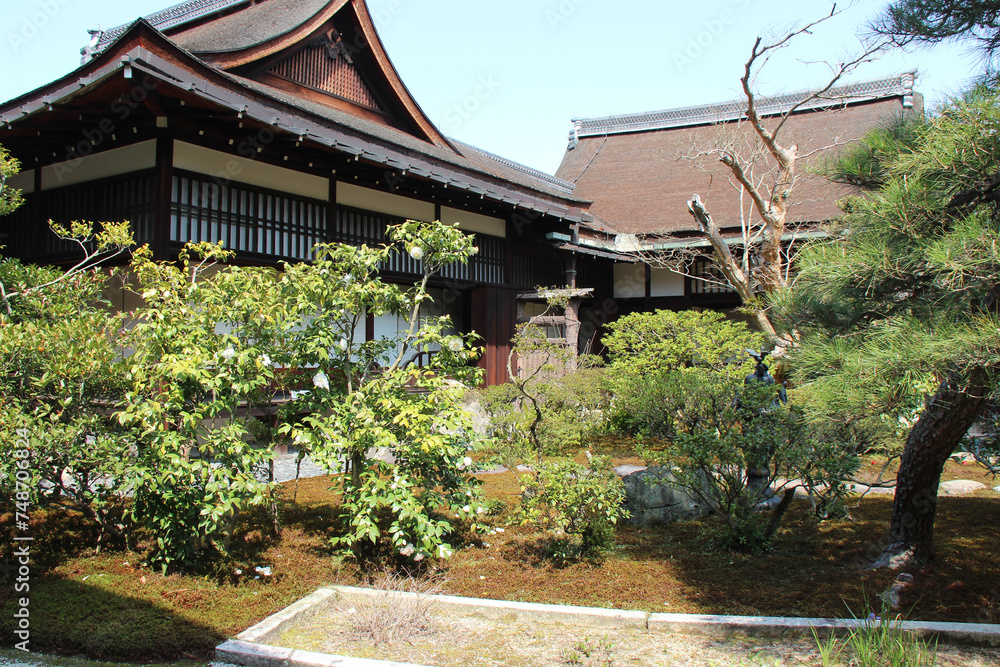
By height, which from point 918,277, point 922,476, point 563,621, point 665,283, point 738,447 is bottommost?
point 563,621

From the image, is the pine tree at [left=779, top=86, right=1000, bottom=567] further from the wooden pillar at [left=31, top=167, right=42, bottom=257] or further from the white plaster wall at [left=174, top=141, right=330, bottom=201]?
the wooden pillar at [left=31, top=167, right=42, bottom=257]

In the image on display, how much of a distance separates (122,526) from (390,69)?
9.82m

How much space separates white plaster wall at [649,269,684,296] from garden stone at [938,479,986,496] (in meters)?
9.60

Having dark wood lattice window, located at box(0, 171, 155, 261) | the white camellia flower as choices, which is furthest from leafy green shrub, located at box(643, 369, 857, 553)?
dark wood lattice window, located at box(0, 171, 155, 261)

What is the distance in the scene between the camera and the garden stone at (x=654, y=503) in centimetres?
612

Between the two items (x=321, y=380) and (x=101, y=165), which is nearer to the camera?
(x=321, y=380)

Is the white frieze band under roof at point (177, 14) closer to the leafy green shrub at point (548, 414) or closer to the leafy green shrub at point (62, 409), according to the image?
the leafy green shrub at point (548, 414)

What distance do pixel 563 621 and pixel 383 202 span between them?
25.3 feet

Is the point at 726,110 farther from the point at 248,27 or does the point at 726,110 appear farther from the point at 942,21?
the point at 942,21

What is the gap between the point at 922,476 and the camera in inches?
177

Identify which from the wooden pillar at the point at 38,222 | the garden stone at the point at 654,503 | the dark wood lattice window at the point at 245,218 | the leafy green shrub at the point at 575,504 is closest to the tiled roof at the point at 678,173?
the dark wood lattice window at the point at 245,218

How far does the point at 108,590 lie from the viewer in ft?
13.7

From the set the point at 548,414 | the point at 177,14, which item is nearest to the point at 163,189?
the point at 548,414

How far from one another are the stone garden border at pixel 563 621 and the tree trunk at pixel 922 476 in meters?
1.02
